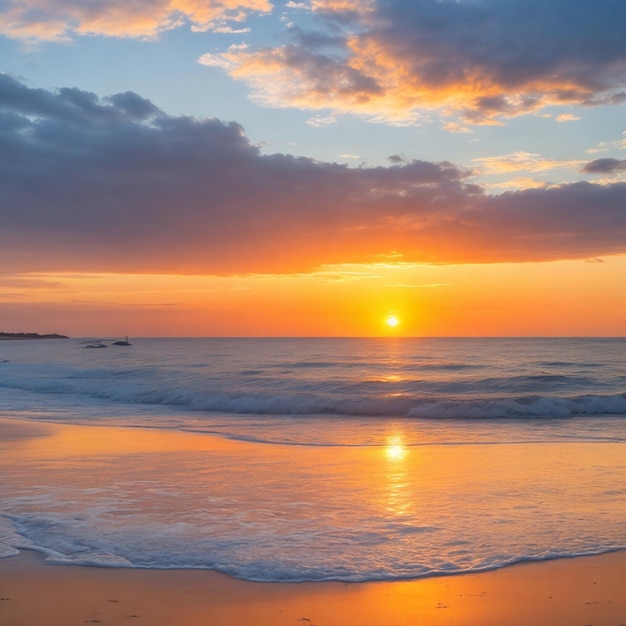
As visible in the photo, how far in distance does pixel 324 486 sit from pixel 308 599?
465 cm

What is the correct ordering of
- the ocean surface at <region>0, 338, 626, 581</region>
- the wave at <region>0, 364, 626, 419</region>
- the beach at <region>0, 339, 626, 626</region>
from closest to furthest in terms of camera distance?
the beach at <region>0, 339, 626, 626</region>
the ocean surface at <region>0, 338, 626, 581</region>
the wave at <region>0, 364, 626, 419</region>

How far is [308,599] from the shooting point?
5.68 meters

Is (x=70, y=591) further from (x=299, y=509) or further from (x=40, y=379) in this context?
(x=40, y=379)

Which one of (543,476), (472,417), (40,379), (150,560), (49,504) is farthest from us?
(40,379)

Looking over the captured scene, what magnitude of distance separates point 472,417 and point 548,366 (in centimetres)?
2415

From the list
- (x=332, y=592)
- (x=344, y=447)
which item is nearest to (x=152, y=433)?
(x=344, y=447)

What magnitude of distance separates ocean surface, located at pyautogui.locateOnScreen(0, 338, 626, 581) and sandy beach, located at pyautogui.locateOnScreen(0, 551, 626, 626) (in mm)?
282

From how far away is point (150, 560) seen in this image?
6.70 metres

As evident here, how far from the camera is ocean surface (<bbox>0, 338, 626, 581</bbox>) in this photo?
22.8 feet

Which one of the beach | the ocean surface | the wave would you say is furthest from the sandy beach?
the wave

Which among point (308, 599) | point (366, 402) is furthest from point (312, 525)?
point (366, 402)

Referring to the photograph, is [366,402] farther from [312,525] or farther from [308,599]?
[308,599]

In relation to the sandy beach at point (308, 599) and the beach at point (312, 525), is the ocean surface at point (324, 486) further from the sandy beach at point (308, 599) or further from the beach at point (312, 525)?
the sandy beach at point (308, 599)

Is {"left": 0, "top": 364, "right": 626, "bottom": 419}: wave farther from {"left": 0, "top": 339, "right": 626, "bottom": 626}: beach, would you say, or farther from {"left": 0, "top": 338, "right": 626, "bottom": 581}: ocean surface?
{"left": 0, "top": 339, "right": 626, "bottom": 626}: beach
